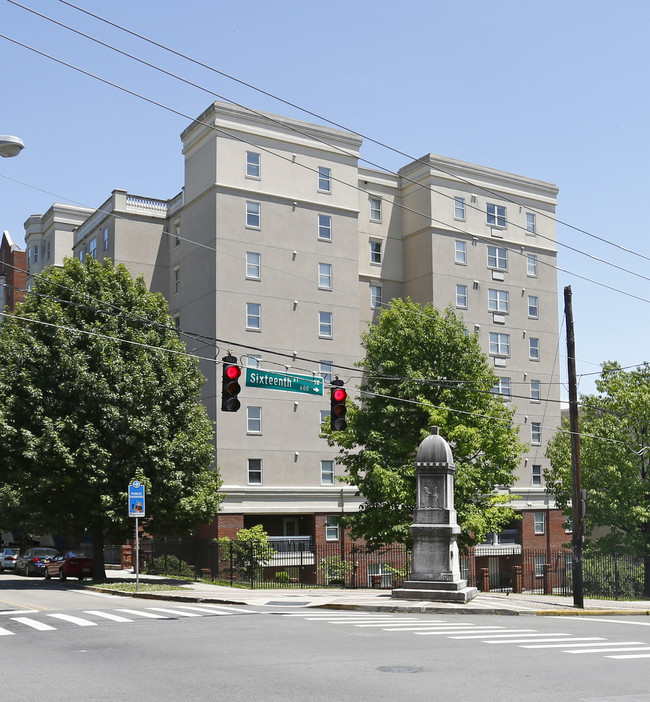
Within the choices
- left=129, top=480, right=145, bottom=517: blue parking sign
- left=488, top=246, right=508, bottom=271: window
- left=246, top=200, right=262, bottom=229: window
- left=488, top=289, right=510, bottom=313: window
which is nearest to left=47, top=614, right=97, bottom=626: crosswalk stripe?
left=129, top=480, right=145, bottom=517: blue parking sign

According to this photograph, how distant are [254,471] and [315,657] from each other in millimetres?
35549

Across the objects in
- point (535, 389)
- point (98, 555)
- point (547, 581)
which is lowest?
point (547, 581)

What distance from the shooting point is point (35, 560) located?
46000 mm

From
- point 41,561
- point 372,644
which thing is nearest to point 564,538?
point 41,561

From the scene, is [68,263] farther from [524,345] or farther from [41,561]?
[524,345]

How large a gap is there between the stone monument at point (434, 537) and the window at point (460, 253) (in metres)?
32.5

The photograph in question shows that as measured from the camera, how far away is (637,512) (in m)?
41.8

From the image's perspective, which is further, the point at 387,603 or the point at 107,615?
the point at 387,603

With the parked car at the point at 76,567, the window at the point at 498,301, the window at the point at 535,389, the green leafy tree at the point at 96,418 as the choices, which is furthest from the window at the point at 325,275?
the parked car at the point at 76,567

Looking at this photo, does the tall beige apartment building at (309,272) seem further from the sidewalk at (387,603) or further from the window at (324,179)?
the sidewalk at (387,603)

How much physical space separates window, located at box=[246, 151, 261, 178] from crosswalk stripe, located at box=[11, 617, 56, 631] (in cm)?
3399

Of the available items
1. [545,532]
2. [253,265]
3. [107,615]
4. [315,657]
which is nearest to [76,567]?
[253,265]

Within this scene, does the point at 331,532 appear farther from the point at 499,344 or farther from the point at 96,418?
the point at 96,418

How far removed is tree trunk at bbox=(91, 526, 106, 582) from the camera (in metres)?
36.0
